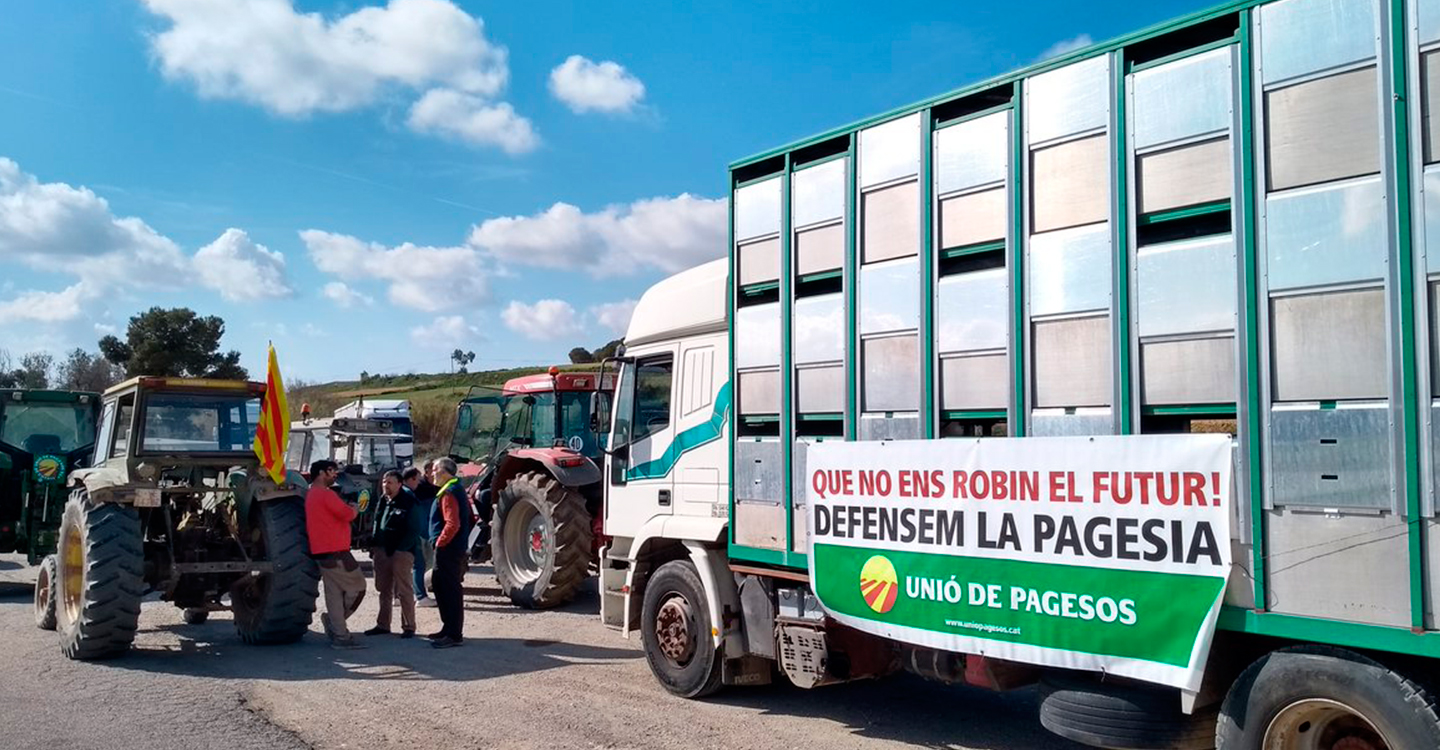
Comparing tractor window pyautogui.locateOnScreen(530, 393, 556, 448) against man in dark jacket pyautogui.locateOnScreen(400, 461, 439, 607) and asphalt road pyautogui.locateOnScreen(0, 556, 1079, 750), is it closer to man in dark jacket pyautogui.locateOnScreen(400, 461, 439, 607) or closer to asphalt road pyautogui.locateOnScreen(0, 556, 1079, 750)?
man in dark jacket pyautogui.locateOnScreen(400, 461, 439, 607)

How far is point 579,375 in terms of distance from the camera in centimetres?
1335

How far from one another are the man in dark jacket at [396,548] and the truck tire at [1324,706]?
739 centimetres

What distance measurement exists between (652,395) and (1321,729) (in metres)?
5.01

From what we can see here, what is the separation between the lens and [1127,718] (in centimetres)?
478

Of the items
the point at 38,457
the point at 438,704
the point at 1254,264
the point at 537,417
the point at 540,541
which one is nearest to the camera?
the point at 1254,264

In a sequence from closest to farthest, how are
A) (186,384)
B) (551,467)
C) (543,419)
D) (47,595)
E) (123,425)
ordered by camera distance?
(186,384)
(123,425)
(47,595)
(551,467)
(543,419)

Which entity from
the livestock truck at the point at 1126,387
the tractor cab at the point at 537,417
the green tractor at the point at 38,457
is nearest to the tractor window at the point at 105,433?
the green tractor at the point at 38,457

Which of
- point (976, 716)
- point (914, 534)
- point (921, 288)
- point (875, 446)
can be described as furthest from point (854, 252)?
point (976, 716)

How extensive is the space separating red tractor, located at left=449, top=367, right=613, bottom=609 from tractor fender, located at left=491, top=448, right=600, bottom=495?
1 cm

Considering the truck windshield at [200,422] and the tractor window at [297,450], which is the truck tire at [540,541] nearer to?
the truck windshield at [200,422]

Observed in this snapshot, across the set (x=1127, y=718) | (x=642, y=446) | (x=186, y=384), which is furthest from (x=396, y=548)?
(x=1127, y=718)

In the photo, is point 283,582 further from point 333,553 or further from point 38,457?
point 38,457

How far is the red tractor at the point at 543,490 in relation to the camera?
11.2 metres

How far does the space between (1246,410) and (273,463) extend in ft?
25.3
